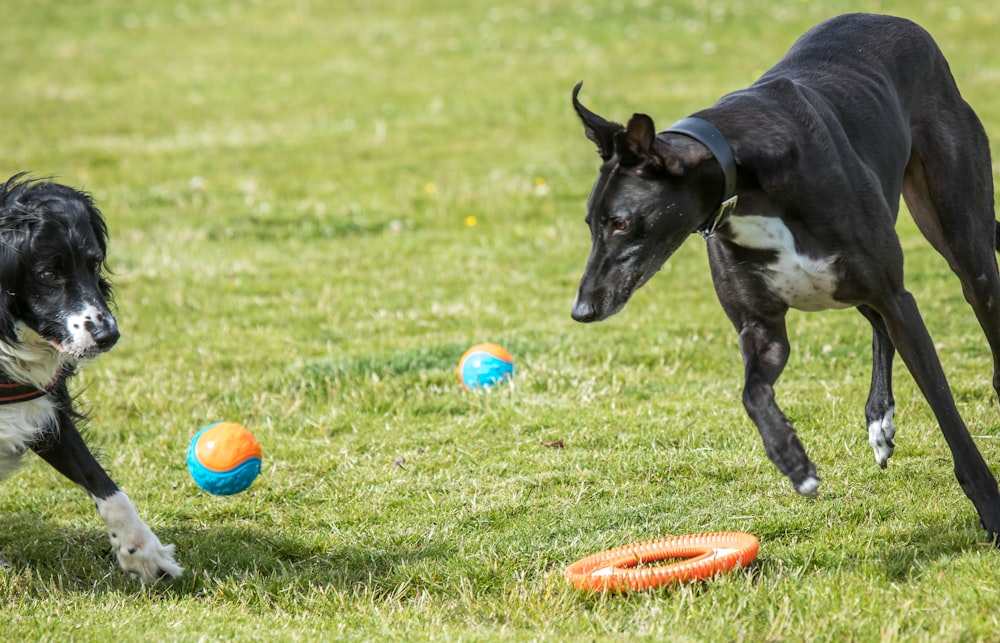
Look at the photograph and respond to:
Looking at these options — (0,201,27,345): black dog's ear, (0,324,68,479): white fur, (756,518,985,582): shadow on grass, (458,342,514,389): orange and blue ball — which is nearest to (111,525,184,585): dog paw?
(0,324,68,479): white fur

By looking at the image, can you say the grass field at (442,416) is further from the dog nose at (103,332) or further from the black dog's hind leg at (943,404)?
the dog nose at (103,332)

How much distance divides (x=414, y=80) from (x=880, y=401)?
39.7 ft

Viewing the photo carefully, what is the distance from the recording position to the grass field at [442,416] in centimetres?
391

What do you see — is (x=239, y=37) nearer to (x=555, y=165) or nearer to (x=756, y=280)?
(x=555, y=165)

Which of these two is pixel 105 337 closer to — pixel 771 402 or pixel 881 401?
pixel 771 402

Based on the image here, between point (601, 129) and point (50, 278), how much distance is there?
207 cm

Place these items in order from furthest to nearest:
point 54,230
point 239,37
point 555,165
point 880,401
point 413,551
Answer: point 239,37
point 555,165
point 880,401
point 413,551
point 54,230

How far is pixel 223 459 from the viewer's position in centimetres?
499

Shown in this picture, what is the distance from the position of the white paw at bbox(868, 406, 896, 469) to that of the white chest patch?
2.91ft

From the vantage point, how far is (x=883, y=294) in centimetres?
420

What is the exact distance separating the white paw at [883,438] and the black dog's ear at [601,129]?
1.83m

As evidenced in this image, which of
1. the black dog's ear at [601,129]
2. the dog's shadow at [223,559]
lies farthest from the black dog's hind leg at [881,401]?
the dog's shadow at [223,559]

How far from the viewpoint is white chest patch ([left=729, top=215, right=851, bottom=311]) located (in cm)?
418

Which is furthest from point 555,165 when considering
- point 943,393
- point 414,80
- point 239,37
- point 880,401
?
point 239,37
